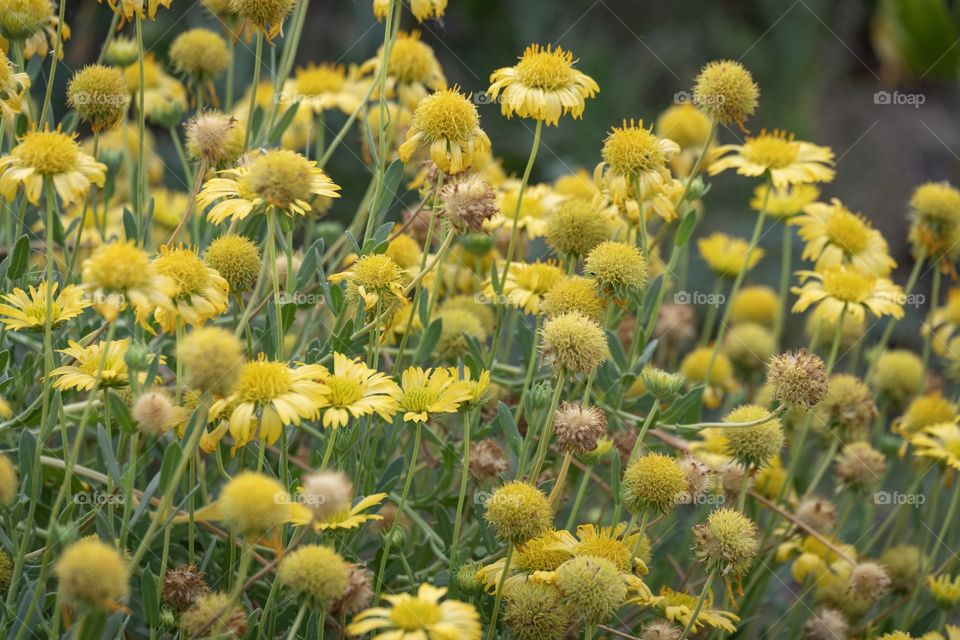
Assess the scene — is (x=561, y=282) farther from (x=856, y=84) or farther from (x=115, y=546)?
(x=856, y=84)

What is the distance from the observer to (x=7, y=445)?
1623mm

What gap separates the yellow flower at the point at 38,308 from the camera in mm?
1340

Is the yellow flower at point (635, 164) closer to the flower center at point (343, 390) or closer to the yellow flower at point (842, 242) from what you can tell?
the yellow flower at point (842, 242)

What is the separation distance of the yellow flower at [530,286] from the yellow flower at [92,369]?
0.55 m

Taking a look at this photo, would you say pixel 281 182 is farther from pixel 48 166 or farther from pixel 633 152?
pixel 633 152

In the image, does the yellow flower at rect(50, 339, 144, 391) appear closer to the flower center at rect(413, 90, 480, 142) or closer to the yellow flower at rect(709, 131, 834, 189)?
the flower center at rect(413, 90, 480, 142)

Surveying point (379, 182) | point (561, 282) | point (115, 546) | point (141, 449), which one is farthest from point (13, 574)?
point (561, 282)

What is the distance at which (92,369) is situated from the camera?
4.31 ft

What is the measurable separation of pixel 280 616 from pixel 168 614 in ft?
0.55

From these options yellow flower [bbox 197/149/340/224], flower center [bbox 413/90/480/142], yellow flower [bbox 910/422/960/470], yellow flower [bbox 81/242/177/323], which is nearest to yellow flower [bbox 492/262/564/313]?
flower center [bbox 413/90/480/142]

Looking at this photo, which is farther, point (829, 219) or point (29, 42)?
point (829, 219)

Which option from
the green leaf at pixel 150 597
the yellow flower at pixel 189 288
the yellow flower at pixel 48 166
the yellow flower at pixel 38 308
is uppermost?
the yellow flower at pixel 48 166

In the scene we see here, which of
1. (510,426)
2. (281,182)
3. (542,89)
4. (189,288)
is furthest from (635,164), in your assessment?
(189,288)

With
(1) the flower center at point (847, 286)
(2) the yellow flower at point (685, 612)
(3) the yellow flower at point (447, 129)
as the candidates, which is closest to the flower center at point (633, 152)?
(3) the yellow flower at point (447, 129)
